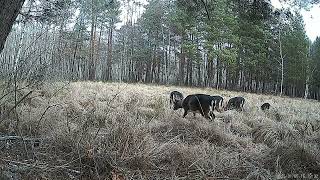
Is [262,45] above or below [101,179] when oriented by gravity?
above

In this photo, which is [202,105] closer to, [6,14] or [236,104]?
[236,104]

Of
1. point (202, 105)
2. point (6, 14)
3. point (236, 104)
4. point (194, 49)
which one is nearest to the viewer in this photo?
point (6, 14)

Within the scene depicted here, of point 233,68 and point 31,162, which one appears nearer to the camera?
point 31,162

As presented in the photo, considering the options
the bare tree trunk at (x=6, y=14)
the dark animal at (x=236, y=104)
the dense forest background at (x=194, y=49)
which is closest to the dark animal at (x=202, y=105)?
the dark animal at (x=236, y=104)

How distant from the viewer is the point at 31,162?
3963mm

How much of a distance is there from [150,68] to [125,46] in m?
4.44

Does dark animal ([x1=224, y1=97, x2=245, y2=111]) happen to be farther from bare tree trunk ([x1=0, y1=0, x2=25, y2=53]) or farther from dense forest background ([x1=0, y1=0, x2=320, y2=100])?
dense forest background ([x1=0, y1=0, x2=320, y2=100])

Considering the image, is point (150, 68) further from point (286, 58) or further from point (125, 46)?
point (286, 58)

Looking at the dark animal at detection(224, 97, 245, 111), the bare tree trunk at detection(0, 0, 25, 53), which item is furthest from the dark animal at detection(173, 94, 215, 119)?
the bare tree trunk at detection(0, 0, 25, 53)

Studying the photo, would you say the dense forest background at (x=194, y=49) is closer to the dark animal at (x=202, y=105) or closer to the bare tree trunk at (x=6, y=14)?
the dark animal at (x=202, y=105)

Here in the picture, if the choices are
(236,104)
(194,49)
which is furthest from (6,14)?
(194,49)

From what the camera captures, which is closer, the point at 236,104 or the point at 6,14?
the point at 6,14

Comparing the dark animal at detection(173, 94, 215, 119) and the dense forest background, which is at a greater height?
the dense forest background

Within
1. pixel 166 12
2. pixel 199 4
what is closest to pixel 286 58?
pixel 166 12
